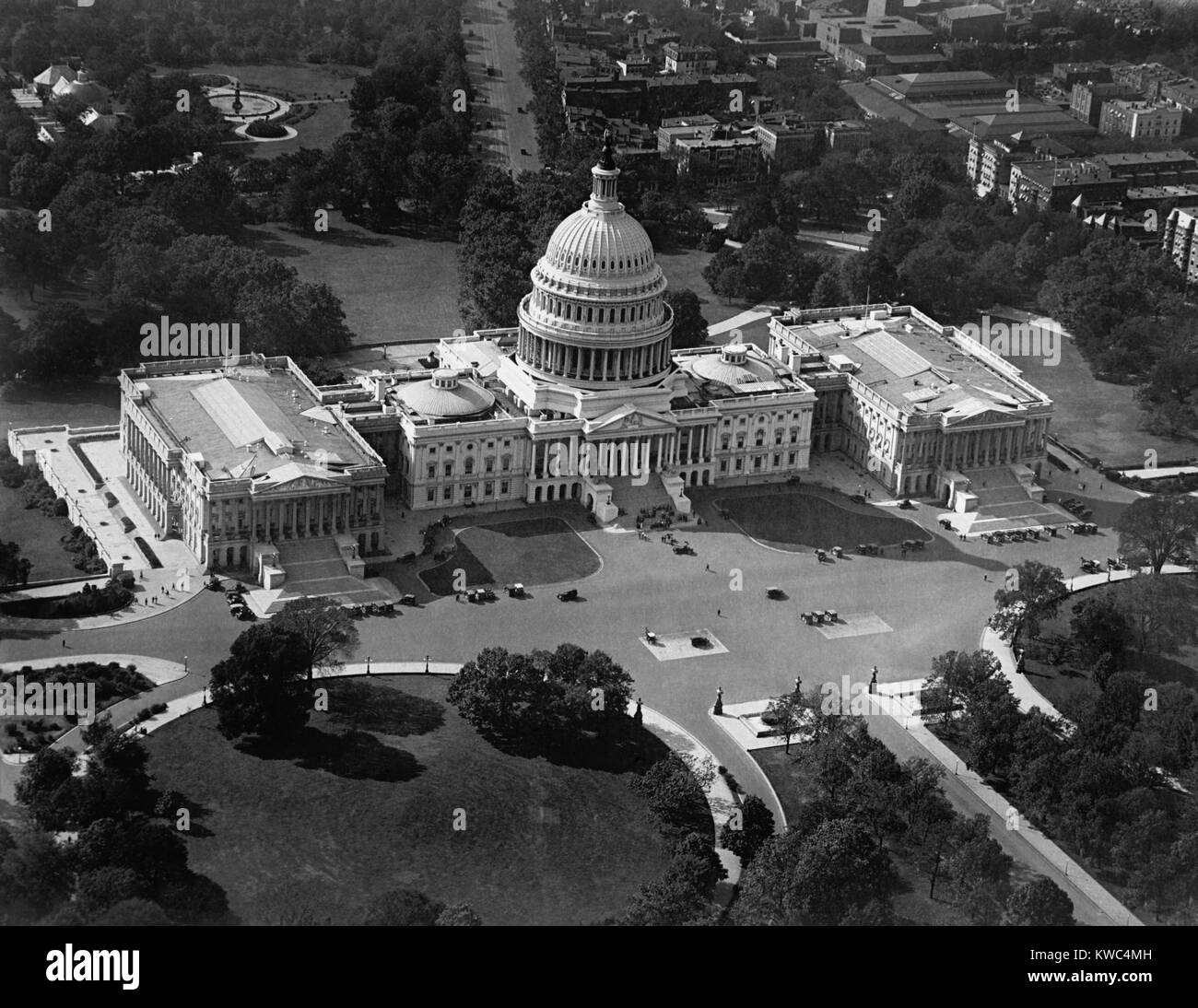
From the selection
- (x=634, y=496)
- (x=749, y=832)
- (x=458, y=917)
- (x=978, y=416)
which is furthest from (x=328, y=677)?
(x=978, y=416)

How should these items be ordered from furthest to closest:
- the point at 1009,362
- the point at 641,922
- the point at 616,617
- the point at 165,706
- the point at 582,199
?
1. the point at 582,199
2. the point at 1009,362
3. the point at 616,617
4. the point at 165,706
5. the point at 641,922

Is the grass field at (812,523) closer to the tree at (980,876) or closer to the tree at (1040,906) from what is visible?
the tree at (980,876)

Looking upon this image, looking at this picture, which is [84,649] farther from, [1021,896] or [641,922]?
[1021,896]

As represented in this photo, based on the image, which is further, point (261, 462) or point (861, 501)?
point (861, 501)

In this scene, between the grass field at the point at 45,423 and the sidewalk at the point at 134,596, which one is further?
the grass field at the point at 45,423

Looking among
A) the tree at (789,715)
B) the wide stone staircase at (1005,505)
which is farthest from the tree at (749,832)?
the wide stone staircase at (1005,505)
